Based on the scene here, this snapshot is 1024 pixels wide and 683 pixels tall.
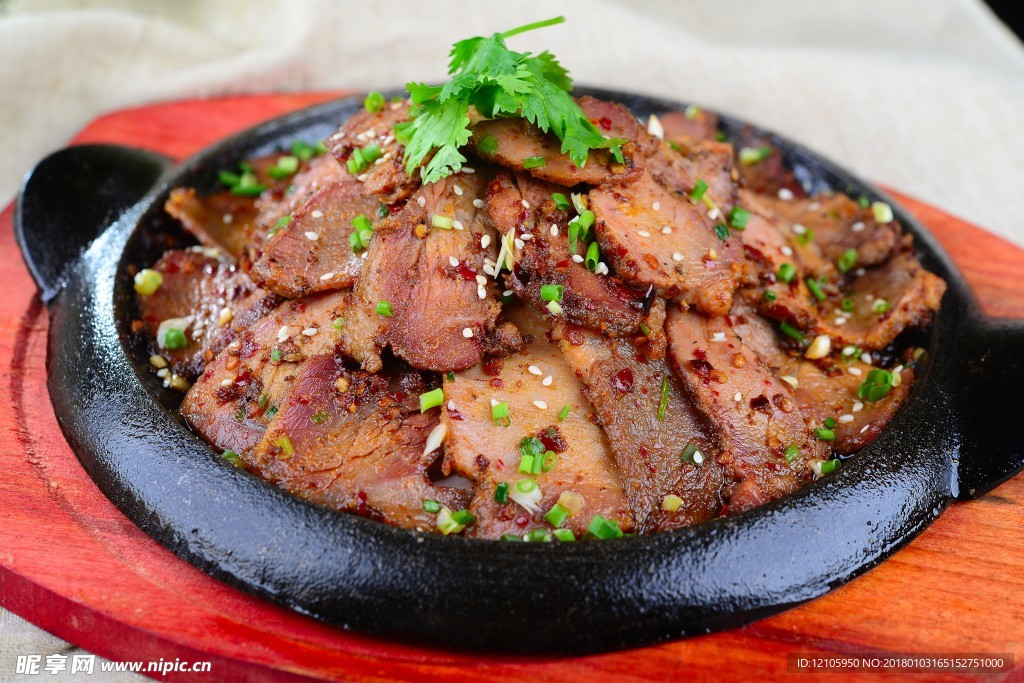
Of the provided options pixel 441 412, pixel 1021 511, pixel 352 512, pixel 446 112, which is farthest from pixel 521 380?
pixel 1021 511

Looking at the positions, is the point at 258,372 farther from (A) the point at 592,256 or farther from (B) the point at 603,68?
(B) the point at 603,68

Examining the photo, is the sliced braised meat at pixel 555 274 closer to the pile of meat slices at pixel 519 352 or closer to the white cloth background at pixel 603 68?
the pile of meat slices at pixel 519 352

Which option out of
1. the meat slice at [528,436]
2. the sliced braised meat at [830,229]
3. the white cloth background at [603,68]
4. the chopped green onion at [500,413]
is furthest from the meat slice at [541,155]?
the white cloth background at [603,68]

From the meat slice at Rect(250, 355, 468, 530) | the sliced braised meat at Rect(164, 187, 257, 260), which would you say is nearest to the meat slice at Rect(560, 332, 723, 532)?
the meat slice at Rect(250, 355, 468, 530)

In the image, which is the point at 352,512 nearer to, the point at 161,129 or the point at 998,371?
the point at 998,371

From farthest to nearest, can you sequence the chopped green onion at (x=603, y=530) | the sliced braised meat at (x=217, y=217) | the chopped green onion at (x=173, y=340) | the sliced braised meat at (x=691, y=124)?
the sliced braised meat at (x=691, y=124), the sliced braised meat at (x=217, y=217), the chopped green onion at (x=173, y=340), the chopped green onion at (x=603, y=530)

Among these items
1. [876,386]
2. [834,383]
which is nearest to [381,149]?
[834,383]

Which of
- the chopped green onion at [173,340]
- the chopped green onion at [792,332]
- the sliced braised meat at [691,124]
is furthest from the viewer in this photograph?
the sliced braised meat at [691,124]
